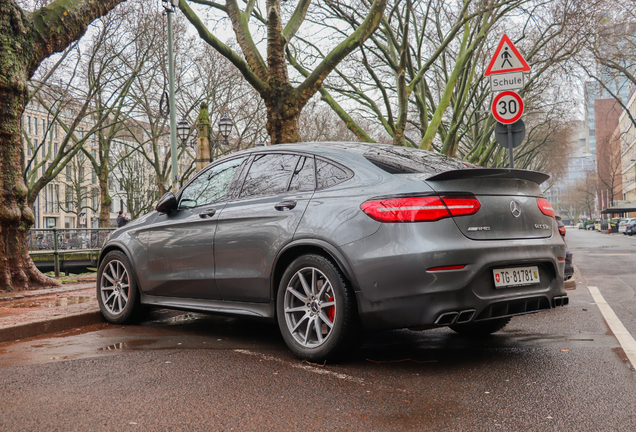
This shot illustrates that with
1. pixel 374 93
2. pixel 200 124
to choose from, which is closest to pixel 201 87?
pixel 374 93

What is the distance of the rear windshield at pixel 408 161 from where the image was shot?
4.11m

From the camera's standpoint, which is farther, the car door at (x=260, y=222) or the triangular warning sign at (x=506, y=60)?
the triangular warning sign at (x=506, y=60)

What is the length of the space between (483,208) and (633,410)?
4.85 feet

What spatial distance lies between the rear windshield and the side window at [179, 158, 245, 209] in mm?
1424

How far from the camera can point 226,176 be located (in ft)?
17.6

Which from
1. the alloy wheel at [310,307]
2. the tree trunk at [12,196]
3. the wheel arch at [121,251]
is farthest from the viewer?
the tree trunk at [12,196]

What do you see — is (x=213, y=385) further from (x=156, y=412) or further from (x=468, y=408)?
(x=468, y=408)

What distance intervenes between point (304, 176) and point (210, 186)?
1270mm

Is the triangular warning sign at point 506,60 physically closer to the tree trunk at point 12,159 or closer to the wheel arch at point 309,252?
the wheel arch at point 309,252

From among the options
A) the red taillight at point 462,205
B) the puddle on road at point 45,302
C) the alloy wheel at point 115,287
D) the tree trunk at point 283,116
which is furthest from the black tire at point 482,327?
the tree trunk at point 283,116

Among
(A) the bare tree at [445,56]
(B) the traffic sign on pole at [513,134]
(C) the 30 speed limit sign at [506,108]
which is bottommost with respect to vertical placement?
(B) the traffic sign on pole at [513,134]

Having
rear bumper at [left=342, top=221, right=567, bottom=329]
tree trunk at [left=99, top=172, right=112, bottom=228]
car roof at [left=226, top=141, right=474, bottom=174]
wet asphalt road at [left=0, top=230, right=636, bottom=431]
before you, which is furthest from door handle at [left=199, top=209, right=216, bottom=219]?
tree trunk at [left=99, top=172, right=112, bottom=228]

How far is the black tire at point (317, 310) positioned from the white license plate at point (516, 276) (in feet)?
3.13

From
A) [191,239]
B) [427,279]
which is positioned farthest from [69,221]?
[427,279]
